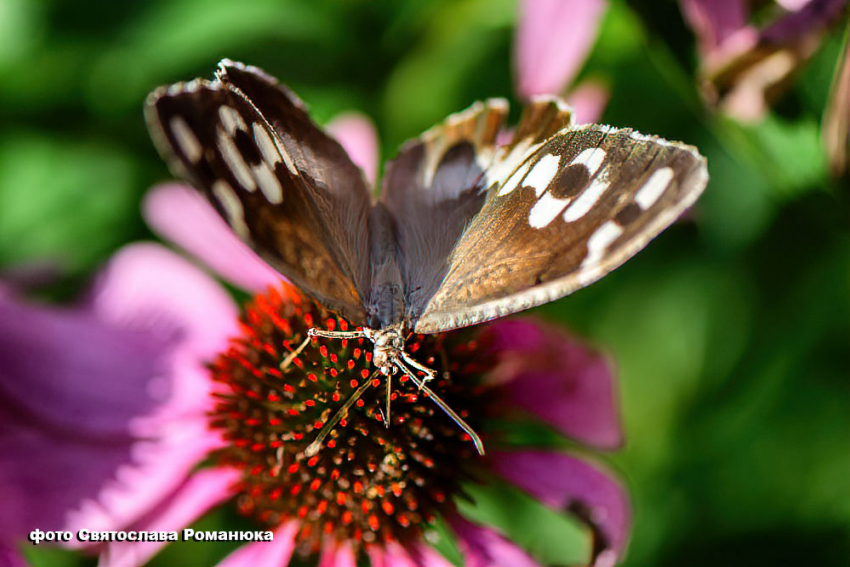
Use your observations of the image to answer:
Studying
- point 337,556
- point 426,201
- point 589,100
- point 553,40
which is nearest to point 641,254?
point 589,100

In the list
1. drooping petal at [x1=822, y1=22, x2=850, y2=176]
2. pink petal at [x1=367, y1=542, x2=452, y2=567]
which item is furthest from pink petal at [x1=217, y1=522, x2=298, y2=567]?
drooping petal at [x1=822, y1=22, x2=850, y2=176]

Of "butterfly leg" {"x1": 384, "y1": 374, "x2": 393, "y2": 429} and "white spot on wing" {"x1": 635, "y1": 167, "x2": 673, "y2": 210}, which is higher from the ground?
"white spot on wing" {"x1": 635, "y1": 167, "x2": 673, "y2": 210}

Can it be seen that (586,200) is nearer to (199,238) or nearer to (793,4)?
(793,4)

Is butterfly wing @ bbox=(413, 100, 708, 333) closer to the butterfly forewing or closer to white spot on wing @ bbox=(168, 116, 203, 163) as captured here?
the butterfly forewing

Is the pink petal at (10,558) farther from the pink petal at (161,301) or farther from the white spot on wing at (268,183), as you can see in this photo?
the white spot on wing at (268,183)

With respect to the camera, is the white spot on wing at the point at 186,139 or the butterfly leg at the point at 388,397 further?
the butterfly leg at the point at 388,397

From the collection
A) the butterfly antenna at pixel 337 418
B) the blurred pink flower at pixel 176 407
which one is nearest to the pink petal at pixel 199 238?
the blurred pink flower at pixel 176 407

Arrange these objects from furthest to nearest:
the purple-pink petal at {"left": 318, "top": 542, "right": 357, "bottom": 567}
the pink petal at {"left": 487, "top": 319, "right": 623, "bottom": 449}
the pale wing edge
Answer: the pink petal at {"left": 487, "top": 319, "right": 623, "bottom": 449}
the purple-pink petal at {"left": 318, "top": 542, "right": 357, "bottom": 567}
the pale wing edge
